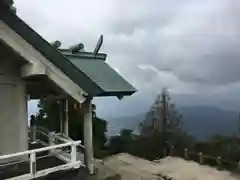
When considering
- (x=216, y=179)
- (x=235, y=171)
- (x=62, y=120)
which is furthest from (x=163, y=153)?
(x=62, y=120)

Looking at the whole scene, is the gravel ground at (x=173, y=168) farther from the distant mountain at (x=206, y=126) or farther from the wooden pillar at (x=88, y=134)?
the distant mountain at (x=206, y=126)

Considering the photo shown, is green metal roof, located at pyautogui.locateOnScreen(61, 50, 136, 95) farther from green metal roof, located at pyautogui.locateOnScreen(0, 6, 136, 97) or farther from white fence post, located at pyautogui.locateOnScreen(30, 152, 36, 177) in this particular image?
white fence post, located at pyautogui.locateOnScreen(30, 152, 36, 177)

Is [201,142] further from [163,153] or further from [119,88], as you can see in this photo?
[119,88]

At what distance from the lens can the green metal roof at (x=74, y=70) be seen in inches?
279

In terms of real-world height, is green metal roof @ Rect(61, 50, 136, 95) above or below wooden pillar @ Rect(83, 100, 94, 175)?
above

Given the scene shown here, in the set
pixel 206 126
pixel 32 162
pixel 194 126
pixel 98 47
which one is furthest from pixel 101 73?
pixel 206 126

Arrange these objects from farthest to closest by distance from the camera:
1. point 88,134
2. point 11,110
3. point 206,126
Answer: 1. point 206,126
2. point 88,134
3. point 11,110

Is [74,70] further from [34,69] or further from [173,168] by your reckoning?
[173,168]

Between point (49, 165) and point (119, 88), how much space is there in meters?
2.50

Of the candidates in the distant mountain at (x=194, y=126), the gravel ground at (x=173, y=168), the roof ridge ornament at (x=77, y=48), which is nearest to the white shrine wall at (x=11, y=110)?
the roof ridge ornament at (x=77, y=48)

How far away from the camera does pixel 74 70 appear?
7.70 metres

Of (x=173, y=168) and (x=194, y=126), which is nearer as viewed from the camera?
(x=173, y=168)

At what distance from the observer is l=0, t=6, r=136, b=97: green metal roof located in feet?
23.3

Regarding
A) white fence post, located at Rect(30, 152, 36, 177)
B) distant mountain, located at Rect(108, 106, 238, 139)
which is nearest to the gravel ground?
distant mountain, located at Rect(108, 106, 238, 139)
